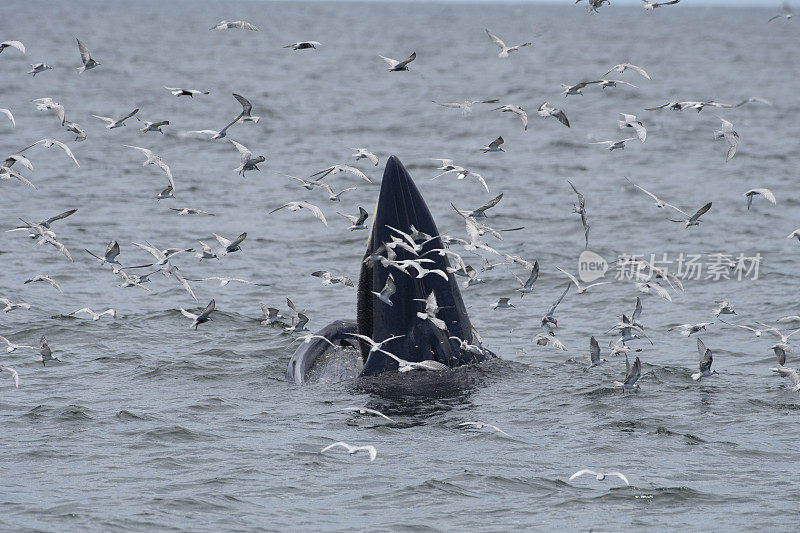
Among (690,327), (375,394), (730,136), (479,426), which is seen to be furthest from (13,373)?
(730,136)

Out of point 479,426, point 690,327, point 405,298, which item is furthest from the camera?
point 690,327

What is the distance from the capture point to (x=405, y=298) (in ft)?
45.8

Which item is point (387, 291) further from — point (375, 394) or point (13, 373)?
point (13, 373)

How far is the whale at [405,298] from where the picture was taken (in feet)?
44.7

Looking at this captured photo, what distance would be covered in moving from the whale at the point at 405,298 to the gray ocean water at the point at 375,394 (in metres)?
0.52

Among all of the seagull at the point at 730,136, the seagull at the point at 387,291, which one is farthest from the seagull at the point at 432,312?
the seagull at the point at 730,136

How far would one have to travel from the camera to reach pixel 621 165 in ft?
130

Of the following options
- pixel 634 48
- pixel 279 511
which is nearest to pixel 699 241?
pixel 279 511

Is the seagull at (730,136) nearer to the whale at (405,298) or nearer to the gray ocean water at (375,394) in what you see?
the gray ocean water at (375,394)

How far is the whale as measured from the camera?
1362 centimetres

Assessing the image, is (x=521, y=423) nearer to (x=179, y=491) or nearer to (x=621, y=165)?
(x=179, y=491)

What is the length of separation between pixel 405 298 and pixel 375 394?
4.16 ft

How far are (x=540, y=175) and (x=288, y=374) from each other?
22.4 m

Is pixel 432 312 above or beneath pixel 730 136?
beneath
